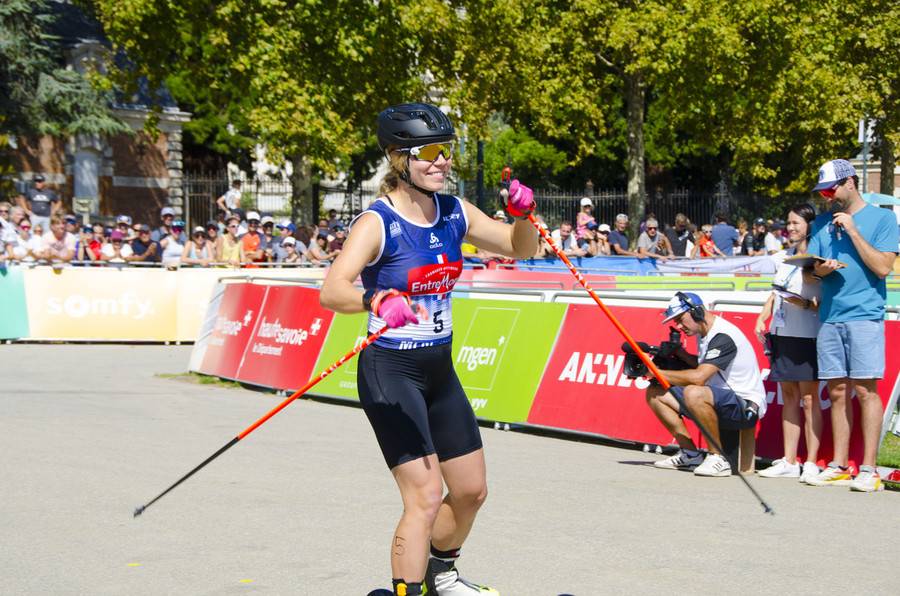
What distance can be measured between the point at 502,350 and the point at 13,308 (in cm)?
1039

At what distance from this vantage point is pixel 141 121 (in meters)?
42.7

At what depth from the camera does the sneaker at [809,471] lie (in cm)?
805

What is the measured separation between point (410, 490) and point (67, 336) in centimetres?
1507

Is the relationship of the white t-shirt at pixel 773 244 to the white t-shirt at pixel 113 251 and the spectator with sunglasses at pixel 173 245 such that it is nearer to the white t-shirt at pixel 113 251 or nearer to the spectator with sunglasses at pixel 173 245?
the spectator with sunglasses at pixel 173 245

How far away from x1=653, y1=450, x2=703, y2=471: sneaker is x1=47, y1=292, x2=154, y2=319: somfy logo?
1183cm

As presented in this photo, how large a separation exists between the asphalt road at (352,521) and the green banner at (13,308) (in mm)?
7944

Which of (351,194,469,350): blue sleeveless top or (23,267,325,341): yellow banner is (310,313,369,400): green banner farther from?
(351,194,469,350): blue sleeveless top

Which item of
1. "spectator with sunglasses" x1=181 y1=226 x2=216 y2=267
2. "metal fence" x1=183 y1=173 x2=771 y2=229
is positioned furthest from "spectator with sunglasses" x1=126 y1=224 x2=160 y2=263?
"metal fence" x1=183 y1=173 x2=771 y2=229

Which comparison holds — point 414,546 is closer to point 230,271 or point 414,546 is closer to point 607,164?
point 230,271

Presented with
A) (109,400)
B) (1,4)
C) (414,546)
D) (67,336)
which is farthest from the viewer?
(1,4)

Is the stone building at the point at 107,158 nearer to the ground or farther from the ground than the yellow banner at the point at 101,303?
farther from the ground

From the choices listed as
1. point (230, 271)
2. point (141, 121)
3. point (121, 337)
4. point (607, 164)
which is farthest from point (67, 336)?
point (607, 164)

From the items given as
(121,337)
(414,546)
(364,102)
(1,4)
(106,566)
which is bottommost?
(121,337)

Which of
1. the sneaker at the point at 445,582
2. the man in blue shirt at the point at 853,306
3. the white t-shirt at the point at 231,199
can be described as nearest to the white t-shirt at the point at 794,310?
the man in blue shirt at the point at 853,306
